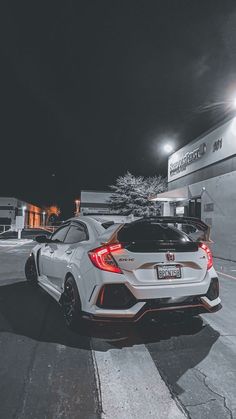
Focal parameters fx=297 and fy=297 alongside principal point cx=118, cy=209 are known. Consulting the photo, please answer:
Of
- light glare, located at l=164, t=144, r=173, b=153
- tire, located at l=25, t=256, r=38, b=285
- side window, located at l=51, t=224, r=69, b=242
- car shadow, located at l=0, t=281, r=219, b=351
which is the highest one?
light glare, located at l=164, t=144, r=173, b=153

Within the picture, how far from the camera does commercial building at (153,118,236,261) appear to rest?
13702 mm

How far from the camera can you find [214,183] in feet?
50.3

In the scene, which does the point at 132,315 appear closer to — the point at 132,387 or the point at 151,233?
the point at 132,387

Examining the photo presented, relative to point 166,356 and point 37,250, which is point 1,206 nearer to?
point 37,250

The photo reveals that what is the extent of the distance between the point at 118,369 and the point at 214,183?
13.6 metres

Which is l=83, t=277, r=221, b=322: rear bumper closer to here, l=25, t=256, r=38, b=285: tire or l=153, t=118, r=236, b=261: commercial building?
l=25, t=256, r=38, b=285: tire

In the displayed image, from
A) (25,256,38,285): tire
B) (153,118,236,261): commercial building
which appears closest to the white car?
(25,256,38,285): tire

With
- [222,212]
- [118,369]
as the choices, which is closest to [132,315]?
[118,369]

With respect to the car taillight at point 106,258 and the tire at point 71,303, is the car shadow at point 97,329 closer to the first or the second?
the tire at point 71,303

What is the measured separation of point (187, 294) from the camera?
3.54 m

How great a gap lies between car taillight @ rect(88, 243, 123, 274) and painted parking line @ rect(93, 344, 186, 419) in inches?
37.9

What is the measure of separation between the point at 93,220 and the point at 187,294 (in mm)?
1714

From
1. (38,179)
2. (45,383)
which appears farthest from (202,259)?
(38,179)

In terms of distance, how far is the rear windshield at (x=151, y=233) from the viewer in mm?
4014
